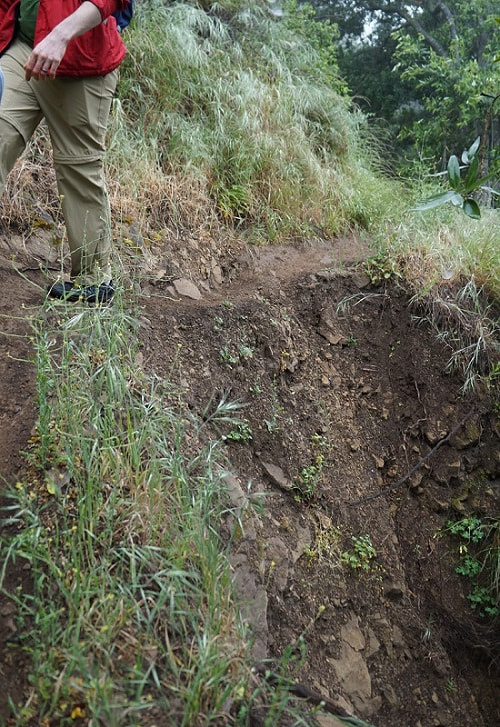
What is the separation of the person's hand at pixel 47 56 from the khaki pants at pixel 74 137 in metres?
0.23

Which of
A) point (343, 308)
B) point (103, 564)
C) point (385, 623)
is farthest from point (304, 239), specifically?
point (103, 564)

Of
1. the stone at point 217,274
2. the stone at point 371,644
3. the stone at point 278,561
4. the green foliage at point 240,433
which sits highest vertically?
the stone at point 217,274

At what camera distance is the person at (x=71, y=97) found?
2266 millimetres

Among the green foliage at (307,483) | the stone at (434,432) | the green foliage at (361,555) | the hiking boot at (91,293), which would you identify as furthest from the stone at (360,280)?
the hiking boot at (91,293)

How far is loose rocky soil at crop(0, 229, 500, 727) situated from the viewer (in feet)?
8.60

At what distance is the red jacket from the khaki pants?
6 centimetres

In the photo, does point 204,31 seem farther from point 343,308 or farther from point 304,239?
point 343,308

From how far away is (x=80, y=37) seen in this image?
7.79ft

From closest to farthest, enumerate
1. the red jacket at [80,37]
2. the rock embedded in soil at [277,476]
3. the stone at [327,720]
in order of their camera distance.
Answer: the stone at [327,720] → the red jacket at [80,37] → the rock embedded in soil at [277,476]

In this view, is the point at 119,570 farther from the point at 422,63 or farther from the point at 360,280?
the point at 422,63

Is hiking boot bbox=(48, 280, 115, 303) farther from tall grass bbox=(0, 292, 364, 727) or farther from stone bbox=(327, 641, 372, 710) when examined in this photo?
stone bbox=(327, 641, 372, 710)

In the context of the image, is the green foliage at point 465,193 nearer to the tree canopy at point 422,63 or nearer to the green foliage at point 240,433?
the green foliage at point 240,433

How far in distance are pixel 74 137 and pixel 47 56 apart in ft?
1.40

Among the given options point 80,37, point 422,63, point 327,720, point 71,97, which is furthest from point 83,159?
point 422,63
